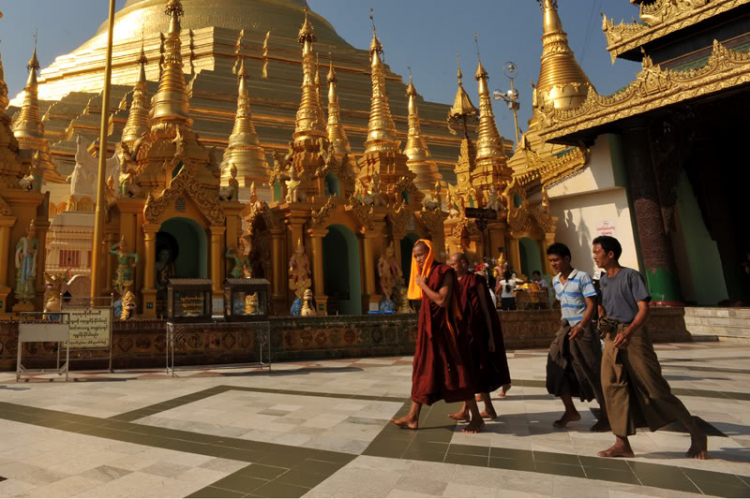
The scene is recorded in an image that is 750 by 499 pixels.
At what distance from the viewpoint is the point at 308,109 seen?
1947cm

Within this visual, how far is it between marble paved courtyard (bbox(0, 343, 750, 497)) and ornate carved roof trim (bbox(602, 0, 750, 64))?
13.1 meters

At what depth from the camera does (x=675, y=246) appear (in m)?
17.4

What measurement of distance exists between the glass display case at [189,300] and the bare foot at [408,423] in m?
6.55

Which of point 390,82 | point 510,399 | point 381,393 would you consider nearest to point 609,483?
point 510,399

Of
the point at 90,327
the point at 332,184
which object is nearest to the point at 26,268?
the point at 90,327

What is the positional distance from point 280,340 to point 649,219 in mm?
12391

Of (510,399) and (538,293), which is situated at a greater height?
(538,293)

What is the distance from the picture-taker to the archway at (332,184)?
1741 cm

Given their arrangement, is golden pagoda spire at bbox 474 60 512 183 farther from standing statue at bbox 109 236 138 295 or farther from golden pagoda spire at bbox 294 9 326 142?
standing statue at bbox 109 236 138 295

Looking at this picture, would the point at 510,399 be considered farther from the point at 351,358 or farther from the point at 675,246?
the point at 675,246

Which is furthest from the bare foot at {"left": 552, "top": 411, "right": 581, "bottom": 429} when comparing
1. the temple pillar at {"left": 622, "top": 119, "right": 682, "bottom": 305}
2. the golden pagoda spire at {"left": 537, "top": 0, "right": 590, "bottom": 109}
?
Answer: the golden pagoda spire at {"left": 537, "top": 0, "right": 590, "bottom": 109}

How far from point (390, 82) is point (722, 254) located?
3180 centimetres

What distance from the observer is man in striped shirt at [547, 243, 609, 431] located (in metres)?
4.59

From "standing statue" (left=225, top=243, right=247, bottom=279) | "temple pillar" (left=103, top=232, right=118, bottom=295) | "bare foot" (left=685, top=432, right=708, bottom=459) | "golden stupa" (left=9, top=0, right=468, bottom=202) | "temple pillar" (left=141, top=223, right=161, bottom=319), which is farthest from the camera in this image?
"golden stupa" (left=9, top=0, right=468, bottom=202)
